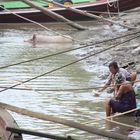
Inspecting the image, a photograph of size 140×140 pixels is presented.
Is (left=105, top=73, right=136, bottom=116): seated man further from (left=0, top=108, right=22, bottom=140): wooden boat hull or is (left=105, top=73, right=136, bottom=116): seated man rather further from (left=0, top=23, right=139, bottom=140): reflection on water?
(left=0, top=108, right=22, bottom=140): wooden boat hull

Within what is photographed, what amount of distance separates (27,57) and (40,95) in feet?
18.4

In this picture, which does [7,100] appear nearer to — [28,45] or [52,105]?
[52,105]

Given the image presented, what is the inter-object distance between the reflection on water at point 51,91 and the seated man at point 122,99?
0.36 m

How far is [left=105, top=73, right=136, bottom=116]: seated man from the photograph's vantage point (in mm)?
8898

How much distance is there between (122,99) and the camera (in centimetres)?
897

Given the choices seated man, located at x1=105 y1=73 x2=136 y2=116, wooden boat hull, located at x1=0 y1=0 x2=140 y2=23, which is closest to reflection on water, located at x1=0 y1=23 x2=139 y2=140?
seated man, located at x1=105 y1=73 x2=136 y2=116

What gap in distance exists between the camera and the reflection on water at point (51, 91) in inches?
359

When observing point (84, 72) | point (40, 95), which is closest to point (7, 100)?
point (40, 95)

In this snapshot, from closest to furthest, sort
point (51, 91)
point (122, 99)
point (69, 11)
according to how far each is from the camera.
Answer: point (122, 99)
point (51, 91)
point (69, 11)

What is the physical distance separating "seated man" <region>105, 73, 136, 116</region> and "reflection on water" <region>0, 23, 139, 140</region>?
0.36 m

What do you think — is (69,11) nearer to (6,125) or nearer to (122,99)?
(122,99)

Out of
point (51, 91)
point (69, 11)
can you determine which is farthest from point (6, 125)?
point (69, 11)

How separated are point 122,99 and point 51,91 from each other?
3.23 metres

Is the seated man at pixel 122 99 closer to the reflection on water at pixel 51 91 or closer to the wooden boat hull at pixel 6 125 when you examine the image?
the reflection on water at pixel 51 91
